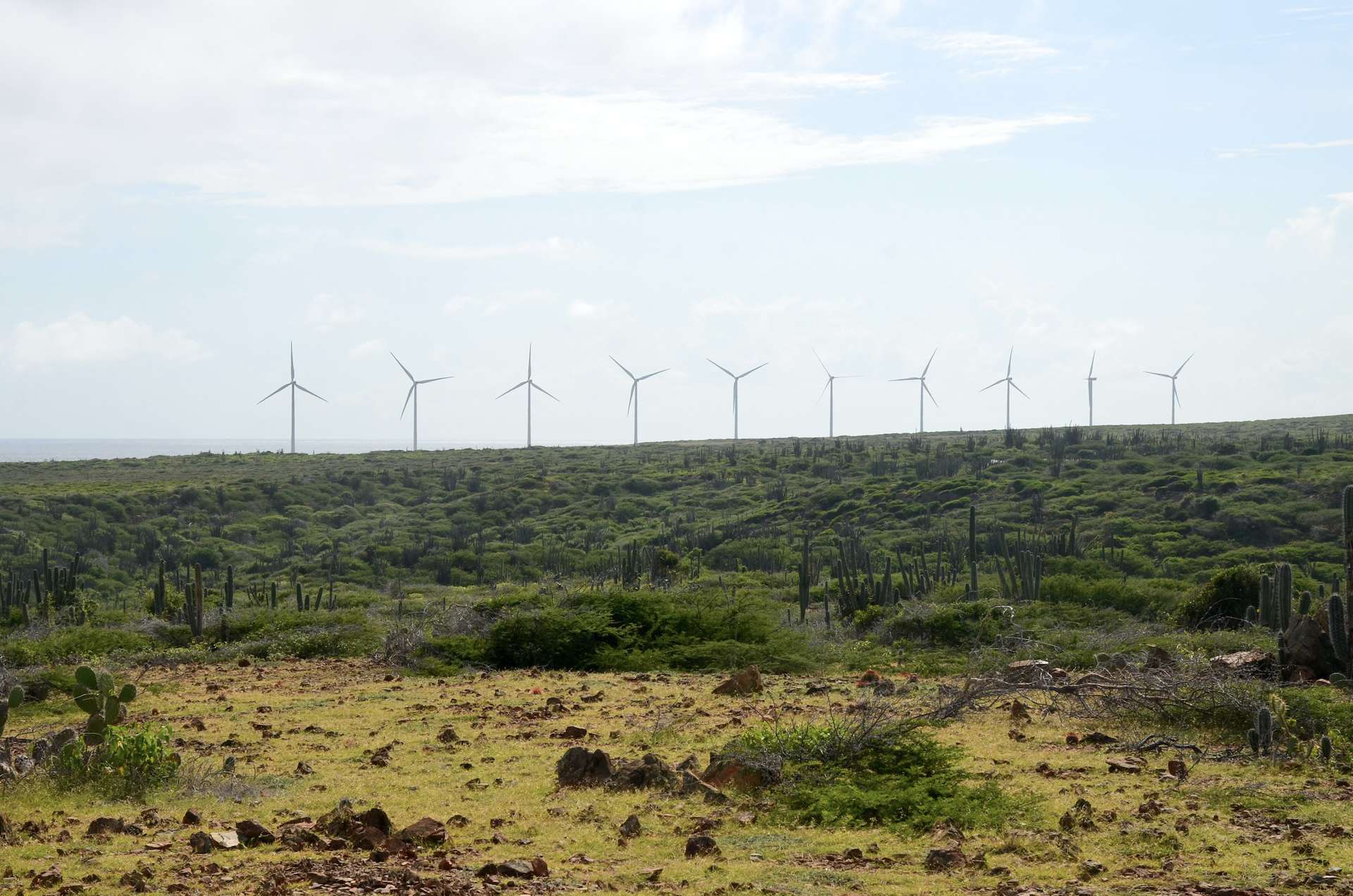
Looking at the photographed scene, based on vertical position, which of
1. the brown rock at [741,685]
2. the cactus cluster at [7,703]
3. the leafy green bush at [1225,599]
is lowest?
the brown rock at [741,685]

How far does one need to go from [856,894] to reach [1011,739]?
6141 millimetres

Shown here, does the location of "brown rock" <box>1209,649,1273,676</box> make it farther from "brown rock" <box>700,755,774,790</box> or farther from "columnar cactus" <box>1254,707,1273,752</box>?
"brown rock" <box>700,755,774,790</box>

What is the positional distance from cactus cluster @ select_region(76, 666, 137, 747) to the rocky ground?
56cm

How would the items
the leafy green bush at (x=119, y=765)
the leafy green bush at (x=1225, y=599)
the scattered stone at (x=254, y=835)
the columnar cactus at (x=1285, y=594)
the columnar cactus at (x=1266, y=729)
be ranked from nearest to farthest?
the scattered stone at (x=254, y=835), the leafy green bush at (x=119, y=765), the columnar cactus at (x=1266, y=729), the columnar cactus at (x=1285, y=594), the leafy green bush at (x=1225, y=599)

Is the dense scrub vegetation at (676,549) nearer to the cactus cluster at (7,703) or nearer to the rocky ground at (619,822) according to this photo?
the rocky ground at (619,822)

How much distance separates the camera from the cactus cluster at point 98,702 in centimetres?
1177

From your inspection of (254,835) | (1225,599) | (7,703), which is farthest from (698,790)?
(1225,599)

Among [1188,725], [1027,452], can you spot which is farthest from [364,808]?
[1027,452]

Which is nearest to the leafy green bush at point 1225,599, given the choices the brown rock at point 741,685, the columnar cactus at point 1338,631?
the columnar cactus at point 1338,631

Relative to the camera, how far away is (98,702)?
12227 mm

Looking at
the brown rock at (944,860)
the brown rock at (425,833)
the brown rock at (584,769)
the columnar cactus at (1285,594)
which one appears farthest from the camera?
the columnar cactus at (1285,594)

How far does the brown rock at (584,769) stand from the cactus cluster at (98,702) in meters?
4.07

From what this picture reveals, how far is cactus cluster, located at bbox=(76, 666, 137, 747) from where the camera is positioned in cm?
1177

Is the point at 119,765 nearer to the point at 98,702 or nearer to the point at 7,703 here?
the point at 98,702
